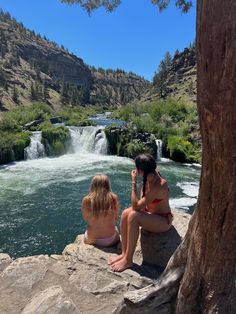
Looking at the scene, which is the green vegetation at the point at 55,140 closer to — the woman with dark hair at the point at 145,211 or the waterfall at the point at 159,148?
the waterfall at the point at 159,148

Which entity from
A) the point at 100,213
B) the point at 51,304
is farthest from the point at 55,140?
the point at 51,304

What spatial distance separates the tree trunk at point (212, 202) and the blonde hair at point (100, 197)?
2.11 metres

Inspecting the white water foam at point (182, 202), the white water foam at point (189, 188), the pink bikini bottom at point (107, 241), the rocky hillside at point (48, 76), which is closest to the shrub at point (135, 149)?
the white water foam at point (189, 188)

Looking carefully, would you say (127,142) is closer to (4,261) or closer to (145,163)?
(4,261)

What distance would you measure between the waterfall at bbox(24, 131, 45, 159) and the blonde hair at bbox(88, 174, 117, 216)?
1948cm

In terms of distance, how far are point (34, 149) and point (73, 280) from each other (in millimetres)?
20959

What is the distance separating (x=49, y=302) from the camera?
12.1 feet

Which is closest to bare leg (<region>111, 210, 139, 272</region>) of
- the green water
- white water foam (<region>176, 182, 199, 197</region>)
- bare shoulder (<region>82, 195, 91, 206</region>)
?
bare shoulder (<region>82, 195, 91, 206</region>)

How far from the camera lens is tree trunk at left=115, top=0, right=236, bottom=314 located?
2035 millimetres

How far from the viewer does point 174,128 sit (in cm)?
2942

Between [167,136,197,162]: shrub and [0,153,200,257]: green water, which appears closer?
[0,153,200,257]: green water

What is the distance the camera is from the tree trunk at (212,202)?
2.04 metres

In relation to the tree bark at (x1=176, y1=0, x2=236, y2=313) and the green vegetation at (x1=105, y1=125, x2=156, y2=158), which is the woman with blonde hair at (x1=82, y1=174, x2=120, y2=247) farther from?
the green vegetation at (x1=105, y1=125, x2=156, y2=158)

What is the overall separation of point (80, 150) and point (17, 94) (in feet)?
128
